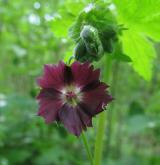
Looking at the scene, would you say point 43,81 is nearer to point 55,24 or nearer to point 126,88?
point 55,24

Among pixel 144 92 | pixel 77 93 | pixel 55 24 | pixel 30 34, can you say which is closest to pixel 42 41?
pixel 30 34

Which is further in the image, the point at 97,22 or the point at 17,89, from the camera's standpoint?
the point at 17,89

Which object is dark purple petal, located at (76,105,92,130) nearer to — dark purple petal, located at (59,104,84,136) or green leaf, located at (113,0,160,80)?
dark purple petal, located at (59,104,84,136)

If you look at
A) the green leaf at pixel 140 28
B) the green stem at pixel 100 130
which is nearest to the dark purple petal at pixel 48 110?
the green stem at pixel 100 130

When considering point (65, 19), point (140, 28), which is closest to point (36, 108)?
point (65, 19)

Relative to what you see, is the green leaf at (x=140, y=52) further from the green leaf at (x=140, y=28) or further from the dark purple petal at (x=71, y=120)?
the dark purple petal at (x=71, y=120)

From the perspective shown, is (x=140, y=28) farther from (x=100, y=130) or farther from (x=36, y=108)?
(x=36, y=108)

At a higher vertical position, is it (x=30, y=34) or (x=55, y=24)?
(x=30, y=34)
